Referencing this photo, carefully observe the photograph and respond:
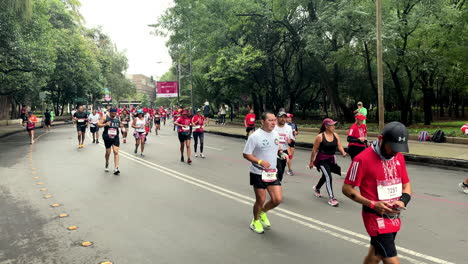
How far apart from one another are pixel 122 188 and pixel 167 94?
4574 cm

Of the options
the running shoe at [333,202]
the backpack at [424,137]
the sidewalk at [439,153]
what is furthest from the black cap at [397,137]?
the backpack at [424,137]

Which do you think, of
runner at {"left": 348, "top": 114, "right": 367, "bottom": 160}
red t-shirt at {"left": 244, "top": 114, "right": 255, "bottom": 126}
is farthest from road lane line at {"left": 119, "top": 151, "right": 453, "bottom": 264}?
red t-shirt at {"left": 244, "top": 114, "right": 255, "bottom": 126}

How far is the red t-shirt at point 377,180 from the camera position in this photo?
9.89 feet

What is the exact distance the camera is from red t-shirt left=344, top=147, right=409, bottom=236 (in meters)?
3.01

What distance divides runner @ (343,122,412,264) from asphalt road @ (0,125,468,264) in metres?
1.21

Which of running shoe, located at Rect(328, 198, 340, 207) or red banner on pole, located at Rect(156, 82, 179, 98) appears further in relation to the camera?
red banner on pole, located at Rect(156, 82, 179, 98)

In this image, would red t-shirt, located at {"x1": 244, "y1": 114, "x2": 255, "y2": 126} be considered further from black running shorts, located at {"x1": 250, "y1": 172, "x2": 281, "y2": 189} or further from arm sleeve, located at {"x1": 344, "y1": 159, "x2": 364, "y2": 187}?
arm sleeve, located at {"x1": 344, "y1": 159, "x2": 364, "y2": 187}

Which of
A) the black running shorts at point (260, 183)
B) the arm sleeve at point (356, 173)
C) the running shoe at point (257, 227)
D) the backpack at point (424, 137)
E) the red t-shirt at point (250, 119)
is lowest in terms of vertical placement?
the running shoe at point (257, 227)

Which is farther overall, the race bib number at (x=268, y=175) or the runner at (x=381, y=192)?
the race bib number at (x=268, y=175)

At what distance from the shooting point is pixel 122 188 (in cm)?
791

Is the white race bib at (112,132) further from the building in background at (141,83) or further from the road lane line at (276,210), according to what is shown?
the building in background at (141,83)

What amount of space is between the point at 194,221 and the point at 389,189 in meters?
3.29

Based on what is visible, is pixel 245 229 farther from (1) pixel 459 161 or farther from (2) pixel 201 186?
(1) pixel 459 161

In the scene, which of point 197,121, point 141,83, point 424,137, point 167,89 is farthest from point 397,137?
point 141,83
